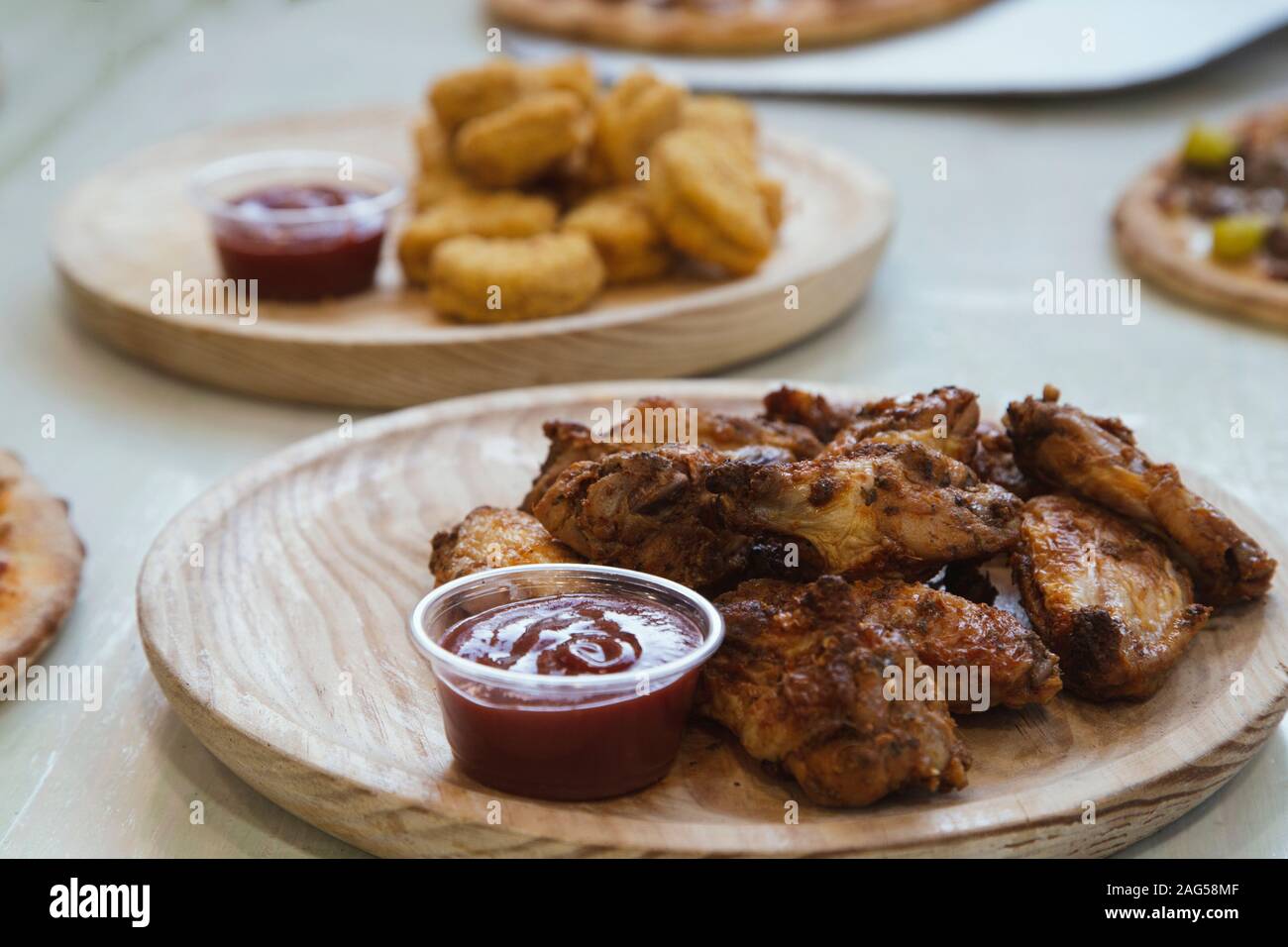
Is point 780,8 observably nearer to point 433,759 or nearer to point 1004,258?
point 1004,258

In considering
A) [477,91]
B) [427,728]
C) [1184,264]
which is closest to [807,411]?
[427,728]

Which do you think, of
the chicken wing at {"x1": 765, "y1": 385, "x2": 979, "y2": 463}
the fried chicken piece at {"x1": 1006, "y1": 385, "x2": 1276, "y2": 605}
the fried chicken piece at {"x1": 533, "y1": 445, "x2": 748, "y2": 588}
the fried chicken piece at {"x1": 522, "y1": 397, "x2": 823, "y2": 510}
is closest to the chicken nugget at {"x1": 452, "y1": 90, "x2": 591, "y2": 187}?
the fried chicken piece at {"x1": 522, "y1": 397, "x2": 823, "y2": 510}

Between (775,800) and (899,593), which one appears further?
(899,593)

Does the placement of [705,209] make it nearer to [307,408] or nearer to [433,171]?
[433,171]

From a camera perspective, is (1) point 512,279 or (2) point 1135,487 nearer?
(2) point 1135,487

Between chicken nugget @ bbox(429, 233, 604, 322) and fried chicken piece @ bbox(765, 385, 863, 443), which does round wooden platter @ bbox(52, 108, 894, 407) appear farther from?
fried chicken piece @ bbox(765, 385, 863, 443)

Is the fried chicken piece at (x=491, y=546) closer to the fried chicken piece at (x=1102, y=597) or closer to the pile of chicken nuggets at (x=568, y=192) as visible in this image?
the fried chicken piece at (x=1102, y=597)
